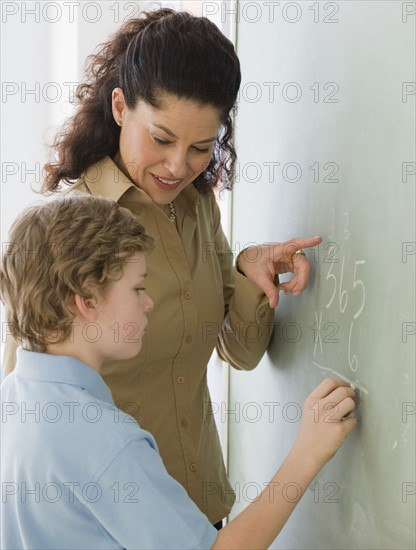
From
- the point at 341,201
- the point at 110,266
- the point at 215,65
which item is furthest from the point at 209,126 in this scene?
the point at 110,266

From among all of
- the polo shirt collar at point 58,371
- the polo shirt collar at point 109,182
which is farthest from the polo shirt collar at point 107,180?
the polo shirt collar at point 58,371

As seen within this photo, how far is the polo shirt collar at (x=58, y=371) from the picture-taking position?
982 millimetres

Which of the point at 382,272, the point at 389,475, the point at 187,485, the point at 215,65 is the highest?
the point at 215,65

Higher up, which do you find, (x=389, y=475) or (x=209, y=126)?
(x=209, y=126)

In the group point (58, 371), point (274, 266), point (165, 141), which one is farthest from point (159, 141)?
point (58, 371)

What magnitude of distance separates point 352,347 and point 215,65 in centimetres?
47

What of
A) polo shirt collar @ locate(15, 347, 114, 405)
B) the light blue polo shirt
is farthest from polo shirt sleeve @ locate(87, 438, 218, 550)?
polo shirt collar @ locate(15, 347, 114, 405)

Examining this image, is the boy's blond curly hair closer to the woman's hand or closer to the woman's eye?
the woman's eye

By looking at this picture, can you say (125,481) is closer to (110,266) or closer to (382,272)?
(110,266)

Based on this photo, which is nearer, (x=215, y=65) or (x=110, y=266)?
(x=110, y=266)

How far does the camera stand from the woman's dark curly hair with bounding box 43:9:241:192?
1.25 metres

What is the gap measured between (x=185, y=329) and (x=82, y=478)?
48 cm

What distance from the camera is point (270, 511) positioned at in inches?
40.8

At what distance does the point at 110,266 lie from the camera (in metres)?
1.01
